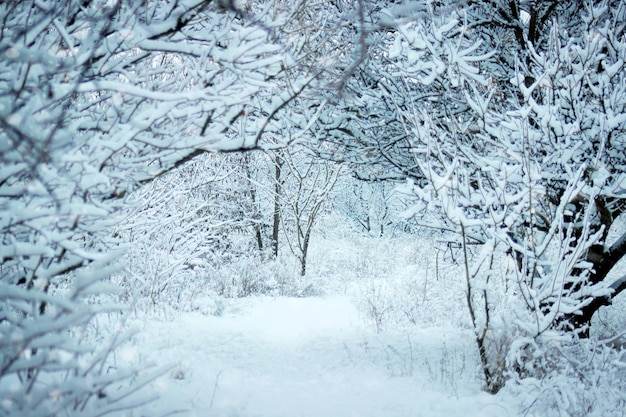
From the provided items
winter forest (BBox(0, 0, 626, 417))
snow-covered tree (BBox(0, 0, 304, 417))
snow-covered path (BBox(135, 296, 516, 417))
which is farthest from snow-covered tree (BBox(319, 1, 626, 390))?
snow-covered tree (BBox(0, 0, 304, 417))

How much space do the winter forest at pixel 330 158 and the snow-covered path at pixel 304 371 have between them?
3 cm

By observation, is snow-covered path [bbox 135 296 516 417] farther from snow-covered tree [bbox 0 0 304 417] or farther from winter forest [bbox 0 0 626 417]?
snow-covered tree [bbox 0 0 304 417]

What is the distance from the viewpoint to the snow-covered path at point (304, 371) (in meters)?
3.24

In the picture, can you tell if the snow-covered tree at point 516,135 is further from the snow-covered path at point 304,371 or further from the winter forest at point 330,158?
the snow-covered path at point 304,371

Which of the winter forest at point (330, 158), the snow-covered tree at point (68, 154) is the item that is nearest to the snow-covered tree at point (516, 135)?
the winter forest at point (330, 158)

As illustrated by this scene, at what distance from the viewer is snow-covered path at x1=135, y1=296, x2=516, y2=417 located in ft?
10.6

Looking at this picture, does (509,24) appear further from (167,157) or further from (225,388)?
(225,388)

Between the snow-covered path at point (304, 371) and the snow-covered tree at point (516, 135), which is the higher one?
the snow-covered tree at point (516, 135)

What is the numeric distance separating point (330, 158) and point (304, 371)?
243cm

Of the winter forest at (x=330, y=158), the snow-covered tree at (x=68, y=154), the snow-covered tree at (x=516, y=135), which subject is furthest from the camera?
the snow-covered tree at (x=516, y=135)

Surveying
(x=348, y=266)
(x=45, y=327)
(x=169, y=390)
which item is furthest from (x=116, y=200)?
(x=348, y=266)

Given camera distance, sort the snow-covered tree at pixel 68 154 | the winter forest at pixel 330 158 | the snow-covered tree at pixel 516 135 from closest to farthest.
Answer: the snow-covered tree at pixel 68 154
the winter forest at pixel 330 158
the snow-covered tree at pixel 516 135

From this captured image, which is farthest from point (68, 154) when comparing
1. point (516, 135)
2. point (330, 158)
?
point (330, 158)

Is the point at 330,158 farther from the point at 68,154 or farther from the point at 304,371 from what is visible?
the point at 68,154
